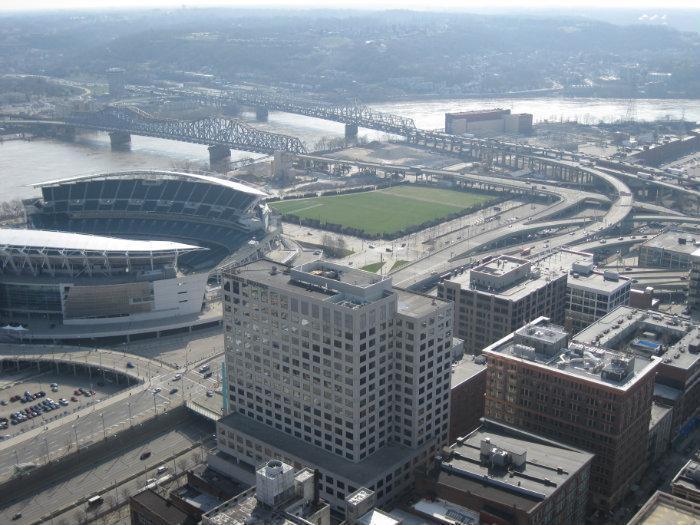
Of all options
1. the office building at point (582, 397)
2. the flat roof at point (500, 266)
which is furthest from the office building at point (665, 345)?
the flat roof at point (500, 266)

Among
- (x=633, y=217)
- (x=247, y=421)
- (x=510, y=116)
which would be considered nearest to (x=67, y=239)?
(x=247, y=421)

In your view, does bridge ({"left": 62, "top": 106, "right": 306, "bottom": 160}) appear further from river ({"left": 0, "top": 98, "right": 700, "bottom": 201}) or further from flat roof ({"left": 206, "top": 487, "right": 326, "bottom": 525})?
flat roof ({"left": 206, "top": 487, "right": 326, "bottom": 525})

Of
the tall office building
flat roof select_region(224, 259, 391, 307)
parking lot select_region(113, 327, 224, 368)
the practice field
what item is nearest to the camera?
the tall office building

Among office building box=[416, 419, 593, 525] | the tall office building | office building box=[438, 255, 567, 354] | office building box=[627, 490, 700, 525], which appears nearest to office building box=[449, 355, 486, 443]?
the tall office building

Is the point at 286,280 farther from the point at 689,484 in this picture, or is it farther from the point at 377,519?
the point at 689,484

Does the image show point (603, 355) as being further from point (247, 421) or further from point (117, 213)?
point (117, 213)

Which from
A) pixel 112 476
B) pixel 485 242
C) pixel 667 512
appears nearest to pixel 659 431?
pixel 667 512
